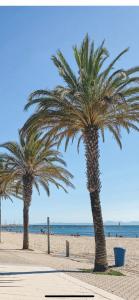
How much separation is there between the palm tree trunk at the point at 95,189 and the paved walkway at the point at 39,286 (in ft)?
7.63

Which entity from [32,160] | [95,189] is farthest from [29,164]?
[95,189]

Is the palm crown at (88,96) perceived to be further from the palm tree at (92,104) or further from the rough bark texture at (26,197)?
the rough bark texture at (26,197)

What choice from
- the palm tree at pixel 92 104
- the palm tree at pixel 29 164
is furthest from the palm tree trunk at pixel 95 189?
the palm tree at pixel 29 164

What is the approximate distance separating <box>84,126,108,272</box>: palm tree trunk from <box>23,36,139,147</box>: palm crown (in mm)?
590

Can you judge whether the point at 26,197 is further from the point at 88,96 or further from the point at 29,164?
the point at 88,96

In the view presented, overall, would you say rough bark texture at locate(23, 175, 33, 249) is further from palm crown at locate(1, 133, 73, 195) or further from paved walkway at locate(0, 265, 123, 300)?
paved walkway at locate(0, 265, 123, 300)

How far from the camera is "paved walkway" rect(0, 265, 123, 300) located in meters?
11.4

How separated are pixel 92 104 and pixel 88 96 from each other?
0.42 metres

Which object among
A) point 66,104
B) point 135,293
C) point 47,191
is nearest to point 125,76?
point 66,104

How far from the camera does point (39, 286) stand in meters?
13.1

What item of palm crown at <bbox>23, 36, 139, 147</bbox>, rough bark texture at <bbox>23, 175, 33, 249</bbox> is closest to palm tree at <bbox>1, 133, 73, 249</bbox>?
rough bark texture at <bbox>23, 175, 33, 249</bbox>

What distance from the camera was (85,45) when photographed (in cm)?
1912

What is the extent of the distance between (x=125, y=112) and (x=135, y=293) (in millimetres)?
8828

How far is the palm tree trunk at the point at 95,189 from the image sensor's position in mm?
18906
